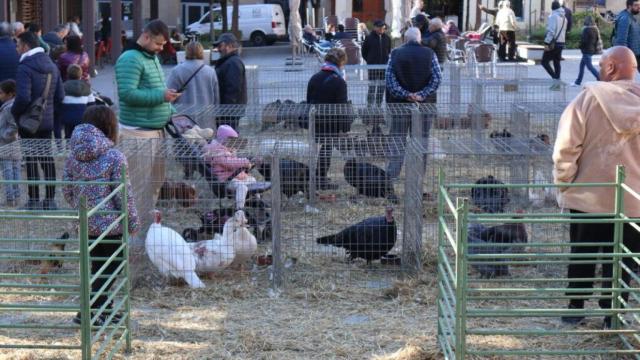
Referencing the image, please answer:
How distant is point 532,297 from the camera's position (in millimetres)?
5676

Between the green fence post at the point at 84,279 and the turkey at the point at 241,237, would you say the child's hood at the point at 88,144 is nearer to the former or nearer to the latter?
the green fence post at the point at 84,279

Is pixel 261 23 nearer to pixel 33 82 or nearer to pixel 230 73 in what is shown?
pixel 230 73

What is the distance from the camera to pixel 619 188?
6.08 meters

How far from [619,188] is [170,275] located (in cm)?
346

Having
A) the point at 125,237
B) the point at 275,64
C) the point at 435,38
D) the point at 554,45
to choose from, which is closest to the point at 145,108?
the point at 125,237

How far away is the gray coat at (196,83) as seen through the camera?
11.6m

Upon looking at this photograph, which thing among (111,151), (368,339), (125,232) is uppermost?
(111,151)

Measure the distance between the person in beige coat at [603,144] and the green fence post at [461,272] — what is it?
1.53 meters

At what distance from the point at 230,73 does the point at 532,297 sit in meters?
7.20

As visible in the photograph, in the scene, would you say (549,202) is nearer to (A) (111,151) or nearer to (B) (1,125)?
(A) (111,151)

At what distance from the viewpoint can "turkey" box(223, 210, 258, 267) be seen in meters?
8.16

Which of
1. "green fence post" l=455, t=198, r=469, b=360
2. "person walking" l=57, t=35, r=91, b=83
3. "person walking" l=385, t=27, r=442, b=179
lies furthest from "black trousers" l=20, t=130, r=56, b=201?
"person walking" l=385, t=27, r=442, b=179

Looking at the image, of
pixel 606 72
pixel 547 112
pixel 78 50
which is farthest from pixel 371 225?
pixel 78 50

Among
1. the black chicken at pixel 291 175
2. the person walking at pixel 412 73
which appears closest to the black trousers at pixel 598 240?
the black chicken at pixel 291 175
